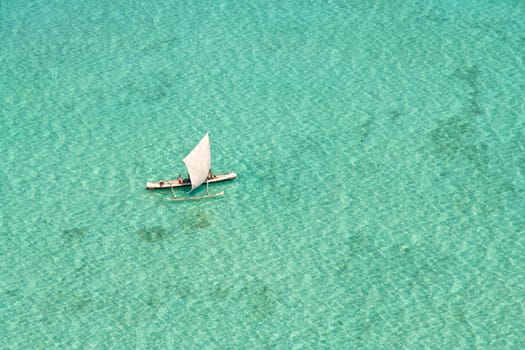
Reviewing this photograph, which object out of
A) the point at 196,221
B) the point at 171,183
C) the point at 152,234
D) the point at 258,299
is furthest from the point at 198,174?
the point at 258,299

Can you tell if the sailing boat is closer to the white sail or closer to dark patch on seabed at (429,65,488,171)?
the white sail

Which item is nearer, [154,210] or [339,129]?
[154,210]

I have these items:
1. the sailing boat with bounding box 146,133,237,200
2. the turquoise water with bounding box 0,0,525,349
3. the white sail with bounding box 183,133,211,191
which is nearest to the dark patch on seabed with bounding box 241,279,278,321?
the turquoise water with bounding box 0,0,525,349

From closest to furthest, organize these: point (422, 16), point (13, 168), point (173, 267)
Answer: point (173, 267) < point (13, 168) < point (422, 16)

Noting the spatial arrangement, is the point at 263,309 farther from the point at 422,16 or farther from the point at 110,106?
the point at 422,16

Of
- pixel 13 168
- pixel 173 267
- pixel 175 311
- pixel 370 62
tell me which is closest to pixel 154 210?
pixel 173 267

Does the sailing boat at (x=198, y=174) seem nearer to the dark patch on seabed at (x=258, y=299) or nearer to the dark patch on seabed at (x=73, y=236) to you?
the dark patch on seabed at (x=73, y=236)

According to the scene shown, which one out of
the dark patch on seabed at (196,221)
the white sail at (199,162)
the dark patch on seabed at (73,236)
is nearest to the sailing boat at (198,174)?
the white sail at (199,162)
